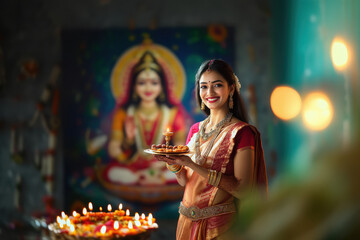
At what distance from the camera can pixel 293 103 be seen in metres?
3.32

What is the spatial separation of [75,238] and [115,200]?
9.77ft

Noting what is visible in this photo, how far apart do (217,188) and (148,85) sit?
261 centimetres

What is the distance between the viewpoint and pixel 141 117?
14.0 feet

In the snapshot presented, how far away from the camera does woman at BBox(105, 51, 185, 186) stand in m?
4.27

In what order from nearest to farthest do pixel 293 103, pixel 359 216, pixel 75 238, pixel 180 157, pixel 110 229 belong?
1. pixel 359 216
2. pixel 75 238
3. pixel 110 229
4. pixel 180 157
5. pixel 293 103

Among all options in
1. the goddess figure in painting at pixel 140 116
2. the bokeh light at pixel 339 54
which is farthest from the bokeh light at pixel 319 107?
the goddess figure in painting at pixel 140 116

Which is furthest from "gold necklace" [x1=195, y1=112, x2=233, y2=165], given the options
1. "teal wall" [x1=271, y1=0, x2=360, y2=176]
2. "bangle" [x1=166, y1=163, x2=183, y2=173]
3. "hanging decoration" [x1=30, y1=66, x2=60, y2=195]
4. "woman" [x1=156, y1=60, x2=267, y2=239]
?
"hanging decoration" [x1=30, y1=66, x2=60, y2=195]

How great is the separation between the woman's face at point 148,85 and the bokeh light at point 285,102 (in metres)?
1.27

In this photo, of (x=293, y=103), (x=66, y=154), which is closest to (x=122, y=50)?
(x=66, y=154)

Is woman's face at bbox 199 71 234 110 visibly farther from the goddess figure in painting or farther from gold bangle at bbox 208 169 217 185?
the goddess figure in painting

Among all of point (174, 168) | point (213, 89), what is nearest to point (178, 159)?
point (174, 168)

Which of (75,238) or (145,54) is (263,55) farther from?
(75,238)

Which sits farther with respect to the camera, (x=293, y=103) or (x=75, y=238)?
(x=293, y=103)

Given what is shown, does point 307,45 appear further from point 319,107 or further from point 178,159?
point 319,107
